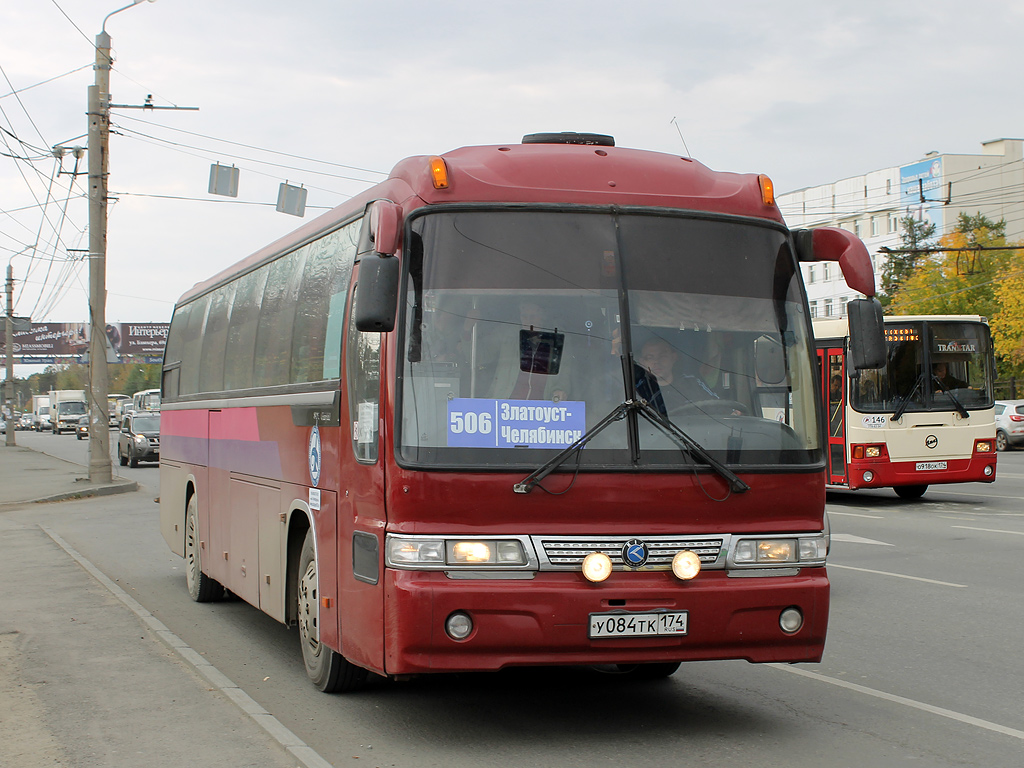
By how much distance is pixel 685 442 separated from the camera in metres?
5.59

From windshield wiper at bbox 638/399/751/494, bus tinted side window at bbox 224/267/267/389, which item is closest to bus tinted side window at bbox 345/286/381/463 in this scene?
windshield wiper at bbox 638/399/751/494

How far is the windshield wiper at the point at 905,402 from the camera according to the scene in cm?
1905

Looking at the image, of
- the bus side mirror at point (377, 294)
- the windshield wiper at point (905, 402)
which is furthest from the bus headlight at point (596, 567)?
the windshield wiper at point (905, 402)

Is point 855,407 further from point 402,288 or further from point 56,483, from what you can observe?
point 56,483

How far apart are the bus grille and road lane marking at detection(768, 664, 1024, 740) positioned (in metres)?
1.76

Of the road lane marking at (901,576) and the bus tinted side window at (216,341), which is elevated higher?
the bus tinted side window at (216,341)

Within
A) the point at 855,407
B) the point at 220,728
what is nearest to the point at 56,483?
the point at 855,407

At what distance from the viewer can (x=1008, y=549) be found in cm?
1320

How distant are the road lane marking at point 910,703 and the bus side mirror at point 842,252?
231 centimetres

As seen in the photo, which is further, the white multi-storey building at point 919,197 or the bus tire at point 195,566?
the white multi-storey building at point 919,197

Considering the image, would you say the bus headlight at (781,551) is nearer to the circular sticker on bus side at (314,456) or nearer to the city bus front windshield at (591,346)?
the city bus front windshield at (591,346)

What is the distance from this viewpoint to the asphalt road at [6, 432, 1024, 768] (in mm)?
5605

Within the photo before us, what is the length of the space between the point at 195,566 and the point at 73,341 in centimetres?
9917

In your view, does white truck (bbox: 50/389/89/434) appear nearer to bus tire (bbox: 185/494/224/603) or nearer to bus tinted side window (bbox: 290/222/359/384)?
bus tire (bbox: 185/494/224/603)
